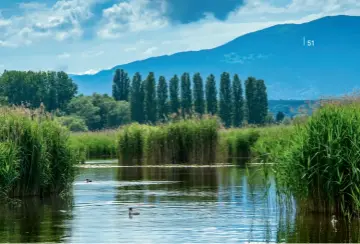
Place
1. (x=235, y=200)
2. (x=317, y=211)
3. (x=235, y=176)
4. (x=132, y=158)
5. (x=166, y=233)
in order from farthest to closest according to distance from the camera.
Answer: (x=132, y=158) < (x=235, y=176) < (x=235, y=200) < (x=317, y=211) < (x=166, y=233)

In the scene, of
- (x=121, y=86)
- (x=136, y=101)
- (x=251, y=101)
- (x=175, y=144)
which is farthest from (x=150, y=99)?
(x=175, y=144)

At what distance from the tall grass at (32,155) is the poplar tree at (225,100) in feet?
369

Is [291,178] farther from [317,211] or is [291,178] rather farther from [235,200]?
[235,200]

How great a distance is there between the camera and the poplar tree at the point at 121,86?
18800 centimetres

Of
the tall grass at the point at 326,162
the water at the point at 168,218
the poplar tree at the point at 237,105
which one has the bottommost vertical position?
the water at the point at 168,218

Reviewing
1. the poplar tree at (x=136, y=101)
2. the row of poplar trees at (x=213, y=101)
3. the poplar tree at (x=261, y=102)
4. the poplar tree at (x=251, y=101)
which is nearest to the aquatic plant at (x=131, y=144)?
the row of poplar trees at (x=213, y=101)

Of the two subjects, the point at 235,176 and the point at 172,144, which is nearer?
the point at 235,176

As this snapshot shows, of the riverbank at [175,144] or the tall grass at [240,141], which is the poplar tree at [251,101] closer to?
the tall grass at [240,141]

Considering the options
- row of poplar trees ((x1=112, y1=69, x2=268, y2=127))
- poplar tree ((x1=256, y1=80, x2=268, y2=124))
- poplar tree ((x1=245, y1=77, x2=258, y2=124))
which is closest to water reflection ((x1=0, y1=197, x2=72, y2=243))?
row of poplar trees ((x1=112, y1=69, x2=268, y2=127))

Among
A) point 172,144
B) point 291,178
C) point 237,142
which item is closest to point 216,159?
point 172,144

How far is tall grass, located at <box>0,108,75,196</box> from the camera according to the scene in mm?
25234

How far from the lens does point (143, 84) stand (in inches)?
5920

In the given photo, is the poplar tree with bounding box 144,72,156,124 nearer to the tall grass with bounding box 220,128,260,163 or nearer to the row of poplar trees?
the row of poplar trees

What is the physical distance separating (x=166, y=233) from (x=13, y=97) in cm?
13850
